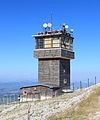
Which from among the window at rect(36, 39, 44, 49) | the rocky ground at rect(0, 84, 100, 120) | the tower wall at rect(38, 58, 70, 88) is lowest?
the rocky ground at rect(0, 84, 100, 120)

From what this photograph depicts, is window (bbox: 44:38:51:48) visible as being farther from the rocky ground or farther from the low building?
the rocky ground

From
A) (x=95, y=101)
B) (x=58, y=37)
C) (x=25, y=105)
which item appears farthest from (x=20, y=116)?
(x=58, y=37)

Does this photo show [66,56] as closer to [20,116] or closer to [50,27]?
[50,27]

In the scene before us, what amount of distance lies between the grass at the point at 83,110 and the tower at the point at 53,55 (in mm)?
23294

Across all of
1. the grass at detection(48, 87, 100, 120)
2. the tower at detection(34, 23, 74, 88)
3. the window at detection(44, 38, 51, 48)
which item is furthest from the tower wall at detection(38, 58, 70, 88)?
the grass at detection(48, 87, 100, 120)

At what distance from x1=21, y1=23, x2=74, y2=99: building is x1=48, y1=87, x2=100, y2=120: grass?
2249 centimetres

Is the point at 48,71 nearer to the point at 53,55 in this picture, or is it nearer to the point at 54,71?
the point at 54,71

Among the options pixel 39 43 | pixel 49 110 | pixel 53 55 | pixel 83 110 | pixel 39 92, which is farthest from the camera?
pixel 39 43

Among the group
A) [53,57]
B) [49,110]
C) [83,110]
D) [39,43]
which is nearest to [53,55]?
[53,57]

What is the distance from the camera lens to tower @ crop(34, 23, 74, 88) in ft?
214

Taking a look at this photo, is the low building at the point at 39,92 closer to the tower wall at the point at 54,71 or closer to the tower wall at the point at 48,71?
the tower wall at the point at 54,71

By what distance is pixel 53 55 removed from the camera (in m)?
65.5

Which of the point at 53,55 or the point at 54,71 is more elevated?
the point at 53,55

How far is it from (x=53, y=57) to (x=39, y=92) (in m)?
8.03
